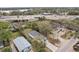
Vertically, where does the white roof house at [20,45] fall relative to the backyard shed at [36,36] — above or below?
below

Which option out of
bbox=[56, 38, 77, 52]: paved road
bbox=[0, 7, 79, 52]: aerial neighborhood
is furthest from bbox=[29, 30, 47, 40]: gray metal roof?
bbox=[56, 38, 77, 52]: paved road

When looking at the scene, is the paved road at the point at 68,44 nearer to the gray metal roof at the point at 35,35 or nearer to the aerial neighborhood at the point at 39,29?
the aerial neighborhood at the point at 39,29

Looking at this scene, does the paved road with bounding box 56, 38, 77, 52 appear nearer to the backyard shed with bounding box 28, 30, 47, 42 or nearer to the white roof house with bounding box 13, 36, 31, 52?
the backyard shed with bounding box 28, 30, 47, 42

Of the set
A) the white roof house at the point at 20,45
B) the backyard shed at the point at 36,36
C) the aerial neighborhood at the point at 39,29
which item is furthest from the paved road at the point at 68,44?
A: the white roof house at the point at 20,45

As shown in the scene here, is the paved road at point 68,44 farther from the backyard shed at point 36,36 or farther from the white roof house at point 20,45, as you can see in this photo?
the white roof house at point 20,45

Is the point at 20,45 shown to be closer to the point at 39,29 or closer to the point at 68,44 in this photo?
the point at 39,29

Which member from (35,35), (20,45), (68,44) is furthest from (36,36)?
(68,44)

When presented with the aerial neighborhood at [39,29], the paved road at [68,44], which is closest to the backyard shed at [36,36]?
the aerial neighborhood at [39,29]
